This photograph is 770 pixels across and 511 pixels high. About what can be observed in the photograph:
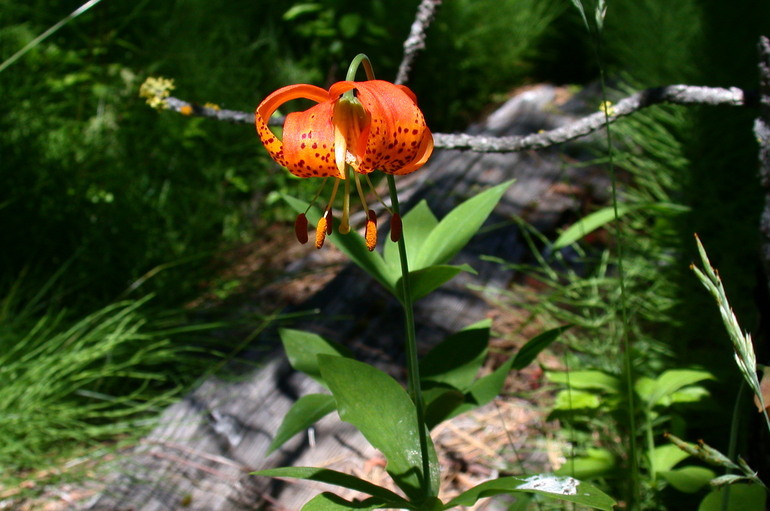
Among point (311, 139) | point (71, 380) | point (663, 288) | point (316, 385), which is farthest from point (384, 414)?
point (71, 380)

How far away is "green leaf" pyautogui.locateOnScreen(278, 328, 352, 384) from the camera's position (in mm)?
1005

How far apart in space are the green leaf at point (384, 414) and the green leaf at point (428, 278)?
0.13 m

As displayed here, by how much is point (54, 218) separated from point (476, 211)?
166cm

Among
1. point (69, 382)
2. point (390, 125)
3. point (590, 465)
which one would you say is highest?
point (390, 125)

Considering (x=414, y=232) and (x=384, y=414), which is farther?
(x=414, y=232)

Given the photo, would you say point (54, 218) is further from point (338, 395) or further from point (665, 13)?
point (665, 13)

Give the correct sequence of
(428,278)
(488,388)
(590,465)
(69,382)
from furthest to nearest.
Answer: (69,382), (590,465), (488,388), (428,278)

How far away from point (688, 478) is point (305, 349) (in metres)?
0.60

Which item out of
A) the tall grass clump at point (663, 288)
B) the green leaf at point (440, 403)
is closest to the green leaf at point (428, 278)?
the green leaf at point (440, 403)

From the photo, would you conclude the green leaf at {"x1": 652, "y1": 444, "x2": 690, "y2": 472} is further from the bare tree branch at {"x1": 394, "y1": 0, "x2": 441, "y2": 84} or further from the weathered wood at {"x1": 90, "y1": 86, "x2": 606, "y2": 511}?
the bare tree branch at {"x1": 394, "y1": 0, "x2": 441, "y2": 84}

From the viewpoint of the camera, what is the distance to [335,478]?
0.79m

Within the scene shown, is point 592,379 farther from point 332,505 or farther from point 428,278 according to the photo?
point 332,505

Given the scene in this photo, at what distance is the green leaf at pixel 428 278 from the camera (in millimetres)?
833

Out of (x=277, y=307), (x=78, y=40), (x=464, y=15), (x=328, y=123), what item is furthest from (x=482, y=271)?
(x=78, y=40)
